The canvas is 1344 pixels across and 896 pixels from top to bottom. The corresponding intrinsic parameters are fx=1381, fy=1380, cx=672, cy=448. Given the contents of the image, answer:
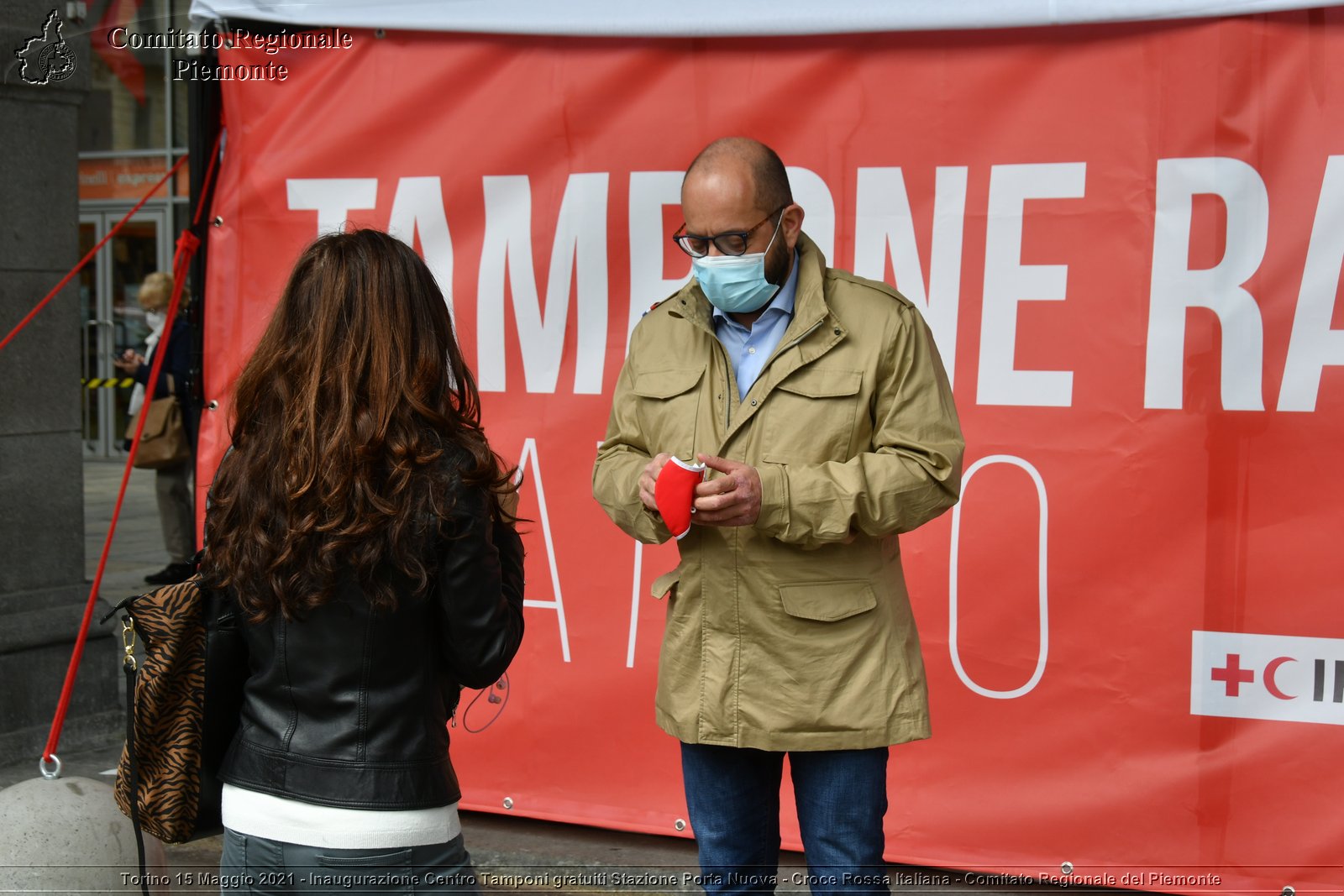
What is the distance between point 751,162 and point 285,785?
1466 mm

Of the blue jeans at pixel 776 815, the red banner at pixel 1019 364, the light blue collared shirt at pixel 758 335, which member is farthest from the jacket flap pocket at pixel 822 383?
the red banner at pixel 1019 364

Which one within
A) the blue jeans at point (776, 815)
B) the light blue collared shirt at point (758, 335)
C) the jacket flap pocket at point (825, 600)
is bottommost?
the blue jeans at point (776, 815)

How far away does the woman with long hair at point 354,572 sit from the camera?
6.81 ft

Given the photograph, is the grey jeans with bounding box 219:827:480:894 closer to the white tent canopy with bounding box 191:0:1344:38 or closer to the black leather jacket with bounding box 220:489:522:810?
the black leather jacket with bounding box 220:489:522:810

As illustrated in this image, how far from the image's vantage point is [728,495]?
2518 mm

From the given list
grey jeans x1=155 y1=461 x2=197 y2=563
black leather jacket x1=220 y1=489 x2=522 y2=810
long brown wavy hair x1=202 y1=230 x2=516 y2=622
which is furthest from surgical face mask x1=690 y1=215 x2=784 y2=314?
grey jeans x1=155 y1=461 x2=197 y2=563

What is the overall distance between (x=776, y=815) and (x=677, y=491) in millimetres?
880

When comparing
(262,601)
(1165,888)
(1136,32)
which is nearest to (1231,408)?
(1136,32)

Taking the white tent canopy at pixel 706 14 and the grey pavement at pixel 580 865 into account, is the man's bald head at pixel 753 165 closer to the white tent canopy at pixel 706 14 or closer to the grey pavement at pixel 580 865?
the white tent canopy at pixel 706 14

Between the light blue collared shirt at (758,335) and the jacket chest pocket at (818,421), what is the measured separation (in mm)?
142

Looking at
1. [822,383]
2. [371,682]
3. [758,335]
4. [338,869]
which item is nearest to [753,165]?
[758,335]

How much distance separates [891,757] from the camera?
3.99 meters

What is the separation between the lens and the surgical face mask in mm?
2773

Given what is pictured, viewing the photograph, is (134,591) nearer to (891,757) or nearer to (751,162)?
(891,757)
